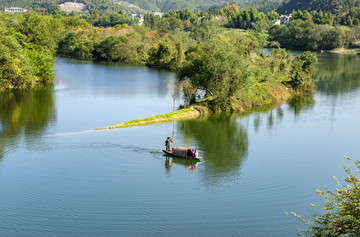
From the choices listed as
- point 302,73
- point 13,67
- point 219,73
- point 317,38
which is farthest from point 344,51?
point 13,67

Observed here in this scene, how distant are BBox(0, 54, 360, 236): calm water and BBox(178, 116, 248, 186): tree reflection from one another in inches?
4.9

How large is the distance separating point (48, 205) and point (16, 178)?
597 centimetres

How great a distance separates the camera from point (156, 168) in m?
38.0

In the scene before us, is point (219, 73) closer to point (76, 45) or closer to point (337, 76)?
point (337, 76)

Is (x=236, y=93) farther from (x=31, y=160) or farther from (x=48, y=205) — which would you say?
(x=48, y=205)

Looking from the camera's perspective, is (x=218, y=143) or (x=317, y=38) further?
(x=317, y=38)

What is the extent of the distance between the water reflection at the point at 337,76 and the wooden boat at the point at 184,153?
4864 cm

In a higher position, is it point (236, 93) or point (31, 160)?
point (236, 93)

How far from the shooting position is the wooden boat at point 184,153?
39.7 m

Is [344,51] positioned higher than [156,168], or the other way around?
[344,51]

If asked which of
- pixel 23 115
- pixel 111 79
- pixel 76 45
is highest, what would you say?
pixel 76 45

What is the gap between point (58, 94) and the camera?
7106 centimetres

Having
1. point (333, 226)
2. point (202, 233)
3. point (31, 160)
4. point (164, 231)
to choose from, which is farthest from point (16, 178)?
point (333, 226)

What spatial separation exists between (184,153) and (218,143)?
8403 millimetres
